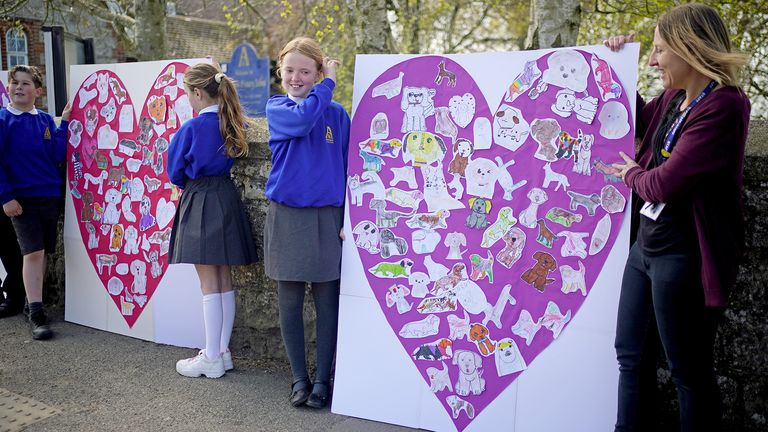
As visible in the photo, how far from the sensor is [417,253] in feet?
11.6

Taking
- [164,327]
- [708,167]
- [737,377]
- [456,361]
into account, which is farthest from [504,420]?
[164,327]

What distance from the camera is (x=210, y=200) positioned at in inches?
159

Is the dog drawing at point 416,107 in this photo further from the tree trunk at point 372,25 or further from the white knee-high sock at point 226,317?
the tree trunk at point 372,25

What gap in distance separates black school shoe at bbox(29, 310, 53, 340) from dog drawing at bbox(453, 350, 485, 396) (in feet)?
9.75

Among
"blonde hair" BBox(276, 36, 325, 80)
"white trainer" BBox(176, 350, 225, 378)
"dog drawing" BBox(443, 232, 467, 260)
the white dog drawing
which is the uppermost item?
"blonde hair" BBox(276, 36, 325, 80)

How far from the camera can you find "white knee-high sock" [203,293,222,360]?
13.5 feet

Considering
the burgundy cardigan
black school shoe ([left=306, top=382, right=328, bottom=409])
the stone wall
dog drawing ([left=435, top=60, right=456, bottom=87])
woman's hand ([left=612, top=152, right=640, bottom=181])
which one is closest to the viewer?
the burgundy cardigan

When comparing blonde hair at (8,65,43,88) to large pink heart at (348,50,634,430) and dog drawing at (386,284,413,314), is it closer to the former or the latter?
large pink heart at (348,50,634,430)

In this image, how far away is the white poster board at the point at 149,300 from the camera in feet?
14.9

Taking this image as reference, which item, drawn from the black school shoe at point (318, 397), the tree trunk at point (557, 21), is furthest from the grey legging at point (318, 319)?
the tree trunk at point (557, 21)

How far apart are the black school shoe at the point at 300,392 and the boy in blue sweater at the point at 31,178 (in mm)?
2071

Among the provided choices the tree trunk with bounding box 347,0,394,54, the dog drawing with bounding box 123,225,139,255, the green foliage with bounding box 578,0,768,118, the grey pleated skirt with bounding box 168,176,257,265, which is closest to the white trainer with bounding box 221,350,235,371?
the grey pleated skirt with bounding box 168,176,257,265

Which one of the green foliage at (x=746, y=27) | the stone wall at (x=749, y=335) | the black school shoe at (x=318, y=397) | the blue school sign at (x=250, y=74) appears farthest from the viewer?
the blue school sign at (x=250, y=74)

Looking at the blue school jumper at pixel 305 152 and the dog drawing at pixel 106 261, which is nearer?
the blue school jumper at pixel 305 152
